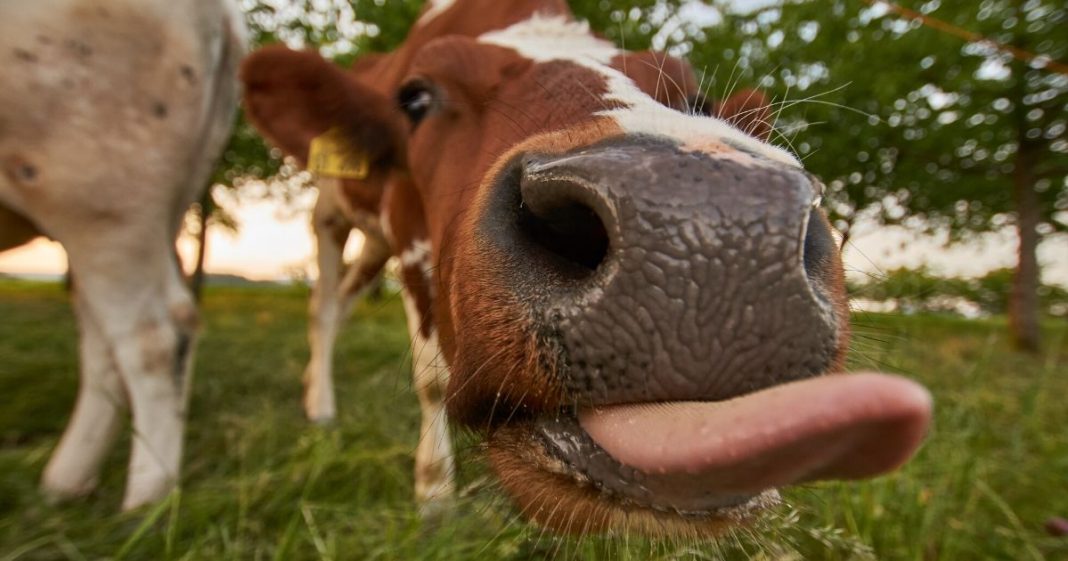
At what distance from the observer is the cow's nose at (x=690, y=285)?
77 centimetres

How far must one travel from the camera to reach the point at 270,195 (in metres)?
12.5

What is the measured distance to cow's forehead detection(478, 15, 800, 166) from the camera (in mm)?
918

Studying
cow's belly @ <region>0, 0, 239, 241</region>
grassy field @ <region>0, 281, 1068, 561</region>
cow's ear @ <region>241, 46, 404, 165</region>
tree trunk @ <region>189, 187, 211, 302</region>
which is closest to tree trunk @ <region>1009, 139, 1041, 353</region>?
grassy field @ <region>0, 281, 1068, 561</region>

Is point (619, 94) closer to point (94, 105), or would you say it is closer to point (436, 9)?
point (94, 105)

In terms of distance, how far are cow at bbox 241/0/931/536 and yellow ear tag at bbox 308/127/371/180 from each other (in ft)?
3.95

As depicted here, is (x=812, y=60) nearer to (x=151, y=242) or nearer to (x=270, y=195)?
(x=151, y=242)

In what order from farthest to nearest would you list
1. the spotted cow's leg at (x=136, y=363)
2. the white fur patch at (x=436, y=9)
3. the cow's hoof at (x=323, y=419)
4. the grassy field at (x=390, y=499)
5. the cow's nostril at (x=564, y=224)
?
the cow's hoof at (x=323, y=419)
the white fur patch at (x=436, y=9)
the spotted cow's leg at (x=136, y=363)
the grassy field at (x=390, y=499)
the cow's nostril at (x=564, y=224)

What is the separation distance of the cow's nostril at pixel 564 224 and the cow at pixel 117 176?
5.61 feet

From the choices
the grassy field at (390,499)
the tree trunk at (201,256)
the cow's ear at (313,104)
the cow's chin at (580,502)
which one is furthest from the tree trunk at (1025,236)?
the tree trunk at (201,256)

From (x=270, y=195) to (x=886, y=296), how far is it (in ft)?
40.5

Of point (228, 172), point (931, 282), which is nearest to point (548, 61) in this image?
point (931, 282)

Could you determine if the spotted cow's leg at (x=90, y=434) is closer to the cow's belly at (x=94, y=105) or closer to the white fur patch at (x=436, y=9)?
the cow's belly at (x=94, y=105)

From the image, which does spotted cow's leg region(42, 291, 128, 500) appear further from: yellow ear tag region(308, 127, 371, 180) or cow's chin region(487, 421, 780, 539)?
cow's chin region(487, 421, 780, 539)

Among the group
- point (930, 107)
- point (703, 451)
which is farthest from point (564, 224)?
point (930, 107)
